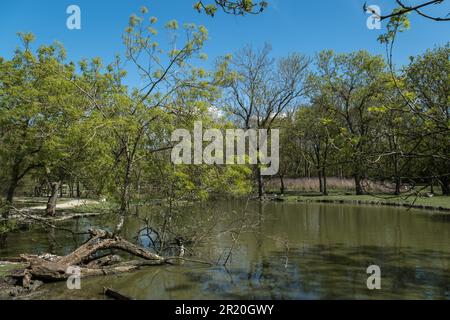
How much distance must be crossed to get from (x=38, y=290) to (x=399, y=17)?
Answer: 826cm

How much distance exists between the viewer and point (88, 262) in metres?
10.2

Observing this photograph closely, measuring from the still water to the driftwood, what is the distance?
0.22 meters

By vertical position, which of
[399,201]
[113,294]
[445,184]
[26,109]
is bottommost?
[113,294]


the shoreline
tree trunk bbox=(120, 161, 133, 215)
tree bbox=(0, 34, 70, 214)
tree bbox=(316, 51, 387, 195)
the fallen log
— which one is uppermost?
Answer: tree bbox=(316, 51, 387, 195)

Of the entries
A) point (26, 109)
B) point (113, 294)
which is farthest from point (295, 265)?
point (26, 109)

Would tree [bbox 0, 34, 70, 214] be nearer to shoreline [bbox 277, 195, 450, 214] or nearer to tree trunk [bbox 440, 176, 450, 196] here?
tree trunk [bbox 440, 176, 450, 196]

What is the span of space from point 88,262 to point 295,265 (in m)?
5.11

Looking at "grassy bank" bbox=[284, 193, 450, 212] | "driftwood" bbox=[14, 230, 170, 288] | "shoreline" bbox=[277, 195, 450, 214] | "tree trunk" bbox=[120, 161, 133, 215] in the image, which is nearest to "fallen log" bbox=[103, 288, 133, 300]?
"driftwood" bbox=[14, 230, 170, 288]

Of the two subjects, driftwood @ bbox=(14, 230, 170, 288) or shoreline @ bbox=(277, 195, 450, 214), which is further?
shoreline @ bbox=(277, 195, 450, 214)

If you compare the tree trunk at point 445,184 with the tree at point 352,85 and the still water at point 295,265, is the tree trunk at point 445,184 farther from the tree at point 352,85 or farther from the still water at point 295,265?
the tree at point 352,85

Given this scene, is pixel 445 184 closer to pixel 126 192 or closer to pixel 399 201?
pixel 126 192

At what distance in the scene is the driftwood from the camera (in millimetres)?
8961

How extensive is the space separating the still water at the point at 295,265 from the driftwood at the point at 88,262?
223mm
